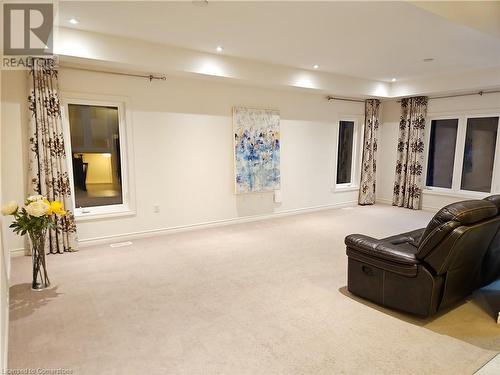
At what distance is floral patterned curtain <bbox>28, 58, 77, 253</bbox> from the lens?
3.78 metres

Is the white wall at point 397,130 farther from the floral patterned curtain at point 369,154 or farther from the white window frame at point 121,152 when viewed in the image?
the white window frame at point 121,152

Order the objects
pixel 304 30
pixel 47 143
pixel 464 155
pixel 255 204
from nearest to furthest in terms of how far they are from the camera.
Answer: pixel 304 30 → pixel 47 143 → pixel 255 204 → pixel 464 155

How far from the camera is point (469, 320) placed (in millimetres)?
2561

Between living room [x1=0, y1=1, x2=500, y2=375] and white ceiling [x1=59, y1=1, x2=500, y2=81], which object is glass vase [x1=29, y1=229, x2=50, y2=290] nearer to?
living room [x1=0, y1=1, x2=500, y2=375]

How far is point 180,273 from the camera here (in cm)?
349

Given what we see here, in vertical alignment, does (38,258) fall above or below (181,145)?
below

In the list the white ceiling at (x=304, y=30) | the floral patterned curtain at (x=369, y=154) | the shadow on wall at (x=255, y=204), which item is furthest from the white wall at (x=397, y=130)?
the shadow on wall at (x=255, y=204)

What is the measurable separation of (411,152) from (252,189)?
11.9 feet

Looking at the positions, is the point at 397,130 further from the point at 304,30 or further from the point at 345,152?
the point at 304,30

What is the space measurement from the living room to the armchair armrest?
0.02m

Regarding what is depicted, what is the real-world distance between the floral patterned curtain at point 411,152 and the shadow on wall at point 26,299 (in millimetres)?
6542

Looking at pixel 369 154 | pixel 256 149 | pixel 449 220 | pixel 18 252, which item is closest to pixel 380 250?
pixel 449 220

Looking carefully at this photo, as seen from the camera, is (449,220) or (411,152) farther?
(411,152)

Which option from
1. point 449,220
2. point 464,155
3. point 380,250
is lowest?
point 380,250
